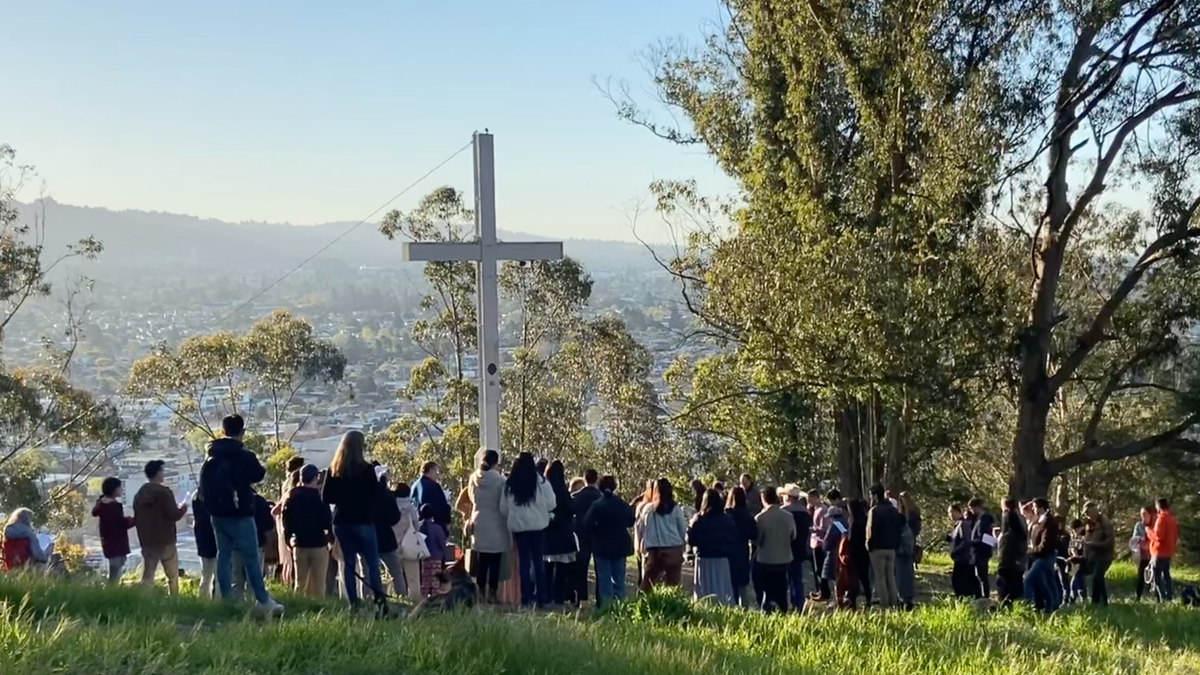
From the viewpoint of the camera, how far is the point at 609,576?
11.9 meters

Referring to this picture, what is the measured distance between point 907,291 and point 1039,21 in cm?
460

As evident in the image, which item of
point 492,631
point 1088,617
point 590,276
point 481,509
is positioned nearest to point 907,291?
point 1088,617

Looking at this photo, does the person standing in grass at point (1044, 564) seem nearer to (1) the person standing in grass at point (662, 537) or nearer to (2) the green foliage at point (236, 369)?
(1) the person standing in grass at point (662, 537)

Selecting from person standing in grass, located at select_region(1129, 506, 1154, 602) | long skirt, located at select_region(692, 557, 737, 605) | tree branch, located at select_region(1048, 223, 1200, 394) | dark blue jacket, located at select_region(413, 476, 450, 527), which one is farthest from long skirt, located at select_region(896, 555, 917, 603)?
tree branch, located at select_region(1048, 223, 1200, 394)

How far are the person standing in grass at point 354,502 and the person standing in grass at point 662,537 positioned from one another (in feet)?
9.98

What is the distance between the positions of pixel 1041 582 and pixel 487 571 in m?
5.86

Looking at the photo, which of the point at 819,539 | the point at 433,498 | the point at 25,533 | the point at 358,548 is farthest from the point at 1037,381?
the point at 25,533

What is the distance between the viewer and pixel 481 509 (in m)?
10.7

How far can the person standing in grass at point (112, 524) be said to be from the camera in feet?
34.1

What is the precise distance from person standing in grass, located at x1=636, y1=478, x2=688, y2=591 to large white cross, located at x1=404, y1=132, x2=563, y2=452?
428 cm

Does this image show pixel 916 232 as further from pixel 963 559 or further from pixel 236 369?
pixel 236 369

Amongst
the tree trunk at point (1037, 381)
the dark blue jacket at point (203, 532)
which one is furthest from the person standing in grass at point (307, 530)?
the tree trunk at point (1037, 381)

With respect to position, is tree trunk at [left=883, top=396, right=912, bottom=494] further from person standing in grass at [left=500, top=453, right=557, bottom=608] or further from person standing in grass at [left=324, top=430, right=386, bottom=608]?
person standing in grass at [left=324, top=430, right=386, bottom=608]

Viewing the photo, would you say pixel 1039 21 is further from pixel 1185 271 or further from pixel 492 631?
pixel 492 631
